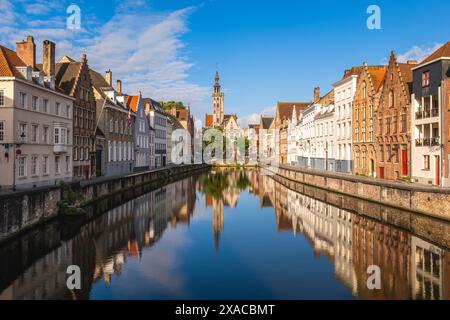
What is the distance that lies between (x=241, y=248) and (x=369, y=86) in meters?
30.7

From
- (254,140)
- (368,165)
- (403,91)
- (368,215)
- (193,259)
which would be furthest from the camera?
Result: (254,140)

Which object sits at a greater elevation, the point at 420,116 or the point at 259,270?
the point at 420,116

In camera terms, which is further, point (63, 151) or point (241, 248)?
point (63, 151)

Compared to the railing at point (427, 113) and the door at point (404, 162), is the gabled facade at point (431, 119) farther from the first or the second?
the door at point (404, 162)

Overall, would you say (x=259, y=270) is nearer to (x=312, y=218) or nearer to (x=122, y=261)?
(x=122, y=261)

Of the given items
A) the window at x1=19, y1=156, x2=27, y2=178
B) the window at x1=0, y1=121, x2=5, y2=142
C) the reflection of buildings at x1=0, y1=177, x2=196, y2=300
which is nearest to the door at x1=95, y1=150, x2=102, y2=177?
the reflection of buildings at x1=0, y1=177, x2=196, y2=300

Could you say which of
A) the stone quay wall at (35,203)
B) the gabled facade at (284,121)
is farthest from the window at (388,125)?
the gabled facade at (284,121)

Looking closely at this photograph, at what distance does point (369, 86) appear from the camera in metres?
44.5

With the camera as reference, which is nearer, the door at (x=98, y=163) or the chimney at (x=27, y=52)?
the chimney at (x=27, y=52)

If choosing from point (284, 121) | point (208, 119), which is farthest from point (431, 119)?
point (208, 119)

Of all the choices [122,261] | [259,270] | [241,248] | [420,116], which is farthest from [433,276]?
[420,116]

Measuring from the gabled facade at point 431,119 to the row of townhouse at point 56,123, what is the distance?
2911cm

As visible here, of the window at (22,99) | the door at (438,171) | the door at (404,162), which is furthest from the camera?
the door at (404,162)

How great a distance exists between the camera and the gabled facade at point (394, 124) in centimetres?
3634
